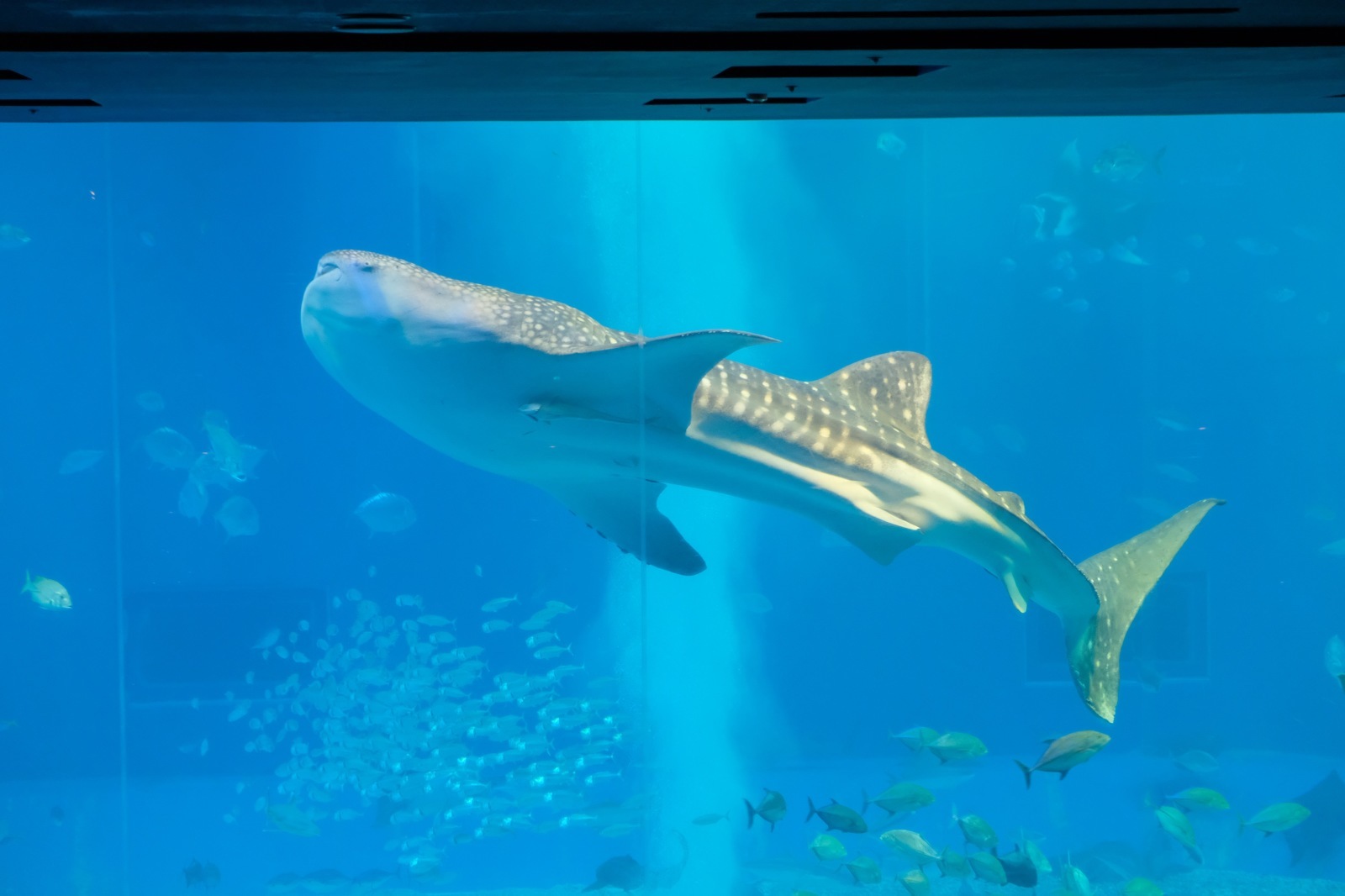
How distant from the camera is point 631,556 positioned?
9484 millimetres

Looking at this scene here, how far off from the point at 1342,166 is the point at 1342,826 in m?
21.4

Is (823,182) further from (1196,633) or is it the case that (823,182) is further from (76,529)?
(76,529)

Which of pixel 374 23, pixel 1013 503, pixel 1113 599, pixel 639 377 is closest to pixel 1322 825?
pixel 1113 599

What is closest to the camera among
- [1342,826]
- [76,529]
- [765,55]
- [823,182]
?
[765,55]

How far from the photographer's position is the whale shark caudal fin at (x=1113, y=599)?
3.90 meters

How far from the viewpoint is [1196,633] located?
1454 centimetres

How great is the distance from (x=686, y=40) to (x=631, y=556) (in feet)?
26.3

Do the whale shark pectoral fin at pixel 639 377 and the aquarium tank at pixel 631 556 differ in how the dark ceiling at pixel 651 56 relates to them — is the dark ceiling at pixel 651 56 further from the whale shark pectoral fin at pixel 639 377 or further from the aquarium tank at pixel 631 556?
the aquarium tank at pixel 631 556

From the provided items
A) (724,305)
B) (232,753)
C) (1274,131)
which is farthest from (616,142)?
(1274,131)

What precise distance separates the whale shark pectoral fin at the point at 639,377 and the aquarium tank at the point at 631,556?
14.7 feet

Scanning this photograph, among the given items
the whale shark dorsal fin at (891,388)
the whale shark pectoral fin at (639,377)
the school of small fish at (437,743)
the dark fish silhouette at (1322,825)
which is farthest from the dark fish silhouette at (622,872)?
the dark fish silhouette at (1322,825)

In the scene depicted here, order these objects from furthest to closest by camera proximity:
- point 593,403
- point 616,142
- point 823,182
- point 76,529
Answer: point 823,182 < point 616,142 < point 76,529 < point 593,403

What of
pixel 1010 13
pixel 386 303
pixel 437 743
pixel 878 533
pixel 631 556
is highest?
pixel 1010 13

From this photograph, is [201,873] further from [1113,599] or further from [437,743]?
[1113,599]
